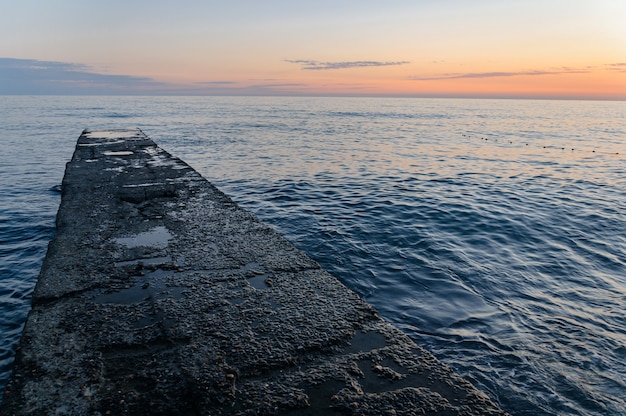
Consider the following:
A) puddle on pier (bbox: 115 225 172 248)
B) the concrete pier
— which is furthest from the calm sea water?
puddle on pier (bbox: 115 225 172 248)

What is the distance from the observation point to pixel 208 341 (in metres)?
3.21

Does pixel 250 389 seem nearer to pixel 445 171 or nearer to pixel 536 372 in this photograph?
pixel 536 372

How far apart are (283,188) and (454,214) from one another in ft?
20.7

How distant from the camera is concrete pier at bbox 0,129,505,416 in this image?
259 centimetres

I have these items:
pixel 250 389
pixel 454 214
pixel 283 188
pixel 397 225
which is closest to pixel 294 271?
pixel 250 389

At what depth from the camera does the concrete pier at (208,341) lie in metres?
2.59

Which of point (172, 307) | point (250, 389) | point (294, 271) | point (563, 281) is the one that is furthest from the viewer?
point (563, 281)

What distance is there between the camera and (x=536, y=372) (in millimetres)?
4625

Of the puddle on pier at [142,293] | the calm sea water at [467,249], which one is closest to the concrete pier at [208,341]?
the puddle on pier at [142,293]

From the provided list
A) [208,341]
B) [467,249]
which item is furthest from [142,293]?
[467,249]

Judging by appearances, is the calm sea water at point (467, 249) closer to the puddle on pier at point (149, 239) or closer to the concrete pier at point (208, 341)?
the concrete pier at point (208, 341)

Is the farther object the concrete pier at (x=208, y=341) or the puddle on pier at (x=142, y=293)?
the puddle on pier at (x=142, y=293)

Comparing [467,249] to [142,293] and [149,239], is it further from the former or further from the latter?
[142,293]

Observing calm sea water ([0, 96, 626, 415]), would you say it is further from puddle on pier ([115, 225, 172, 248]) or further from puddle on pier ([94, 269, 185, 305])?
puddle on pier ([115, 225, 172, 248])
